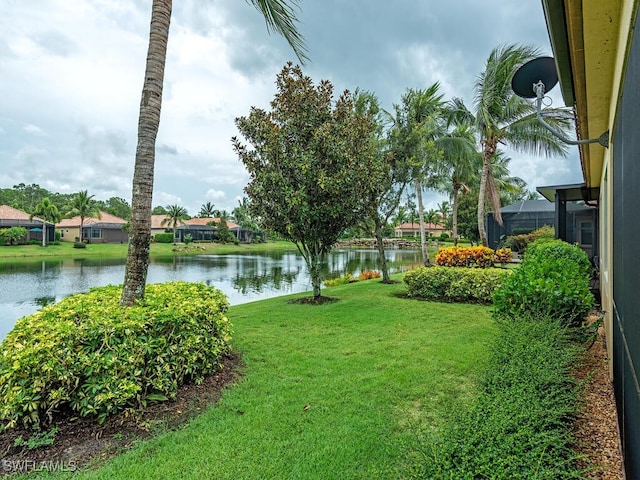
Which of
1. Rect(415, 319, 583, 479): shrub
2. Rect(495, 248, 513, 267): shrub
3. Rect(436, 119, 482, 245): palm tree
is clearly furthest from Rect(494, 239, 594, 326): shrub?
Rect(495, 248, 513, 267): shrub

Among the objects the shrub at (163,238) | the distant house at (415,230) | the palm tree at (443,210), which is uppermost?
the palm tree at (443,210)

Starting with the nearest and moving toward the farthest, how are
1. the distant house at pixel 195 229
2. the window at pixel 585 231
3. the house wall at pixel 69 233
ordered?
the window at pixel 585 231 < the house wall at pixel 69 233 < the distant house at pixel 195 229

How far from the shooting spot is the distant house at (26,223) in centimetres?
3803

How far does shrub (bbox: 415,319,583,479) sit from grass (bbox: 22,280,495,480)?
29 cm

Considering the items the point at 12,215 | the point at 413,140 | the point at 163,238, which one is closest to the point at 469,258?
the point at 413,140

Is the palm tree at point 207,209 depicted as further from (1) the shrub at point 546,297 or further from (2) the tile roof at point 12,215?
(1) the shrub at point 546,297

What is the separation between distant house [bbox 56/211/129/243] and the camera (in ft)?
148

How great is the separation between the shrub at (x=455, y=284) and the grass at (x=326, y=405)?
6.30 feet

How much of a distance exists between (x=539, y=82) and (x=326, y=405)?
366 cm

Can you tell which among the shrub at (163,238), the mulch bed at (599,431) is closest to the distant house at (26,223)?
the shrub at (163,238)

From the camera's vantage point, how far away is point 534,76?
3576mm

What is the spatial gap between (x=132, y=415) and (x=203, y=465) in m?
0.92

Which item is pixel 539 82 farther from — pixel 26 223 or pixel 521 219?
pixel 26 223

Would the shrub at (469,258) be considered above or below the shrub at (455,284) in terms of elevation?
above
